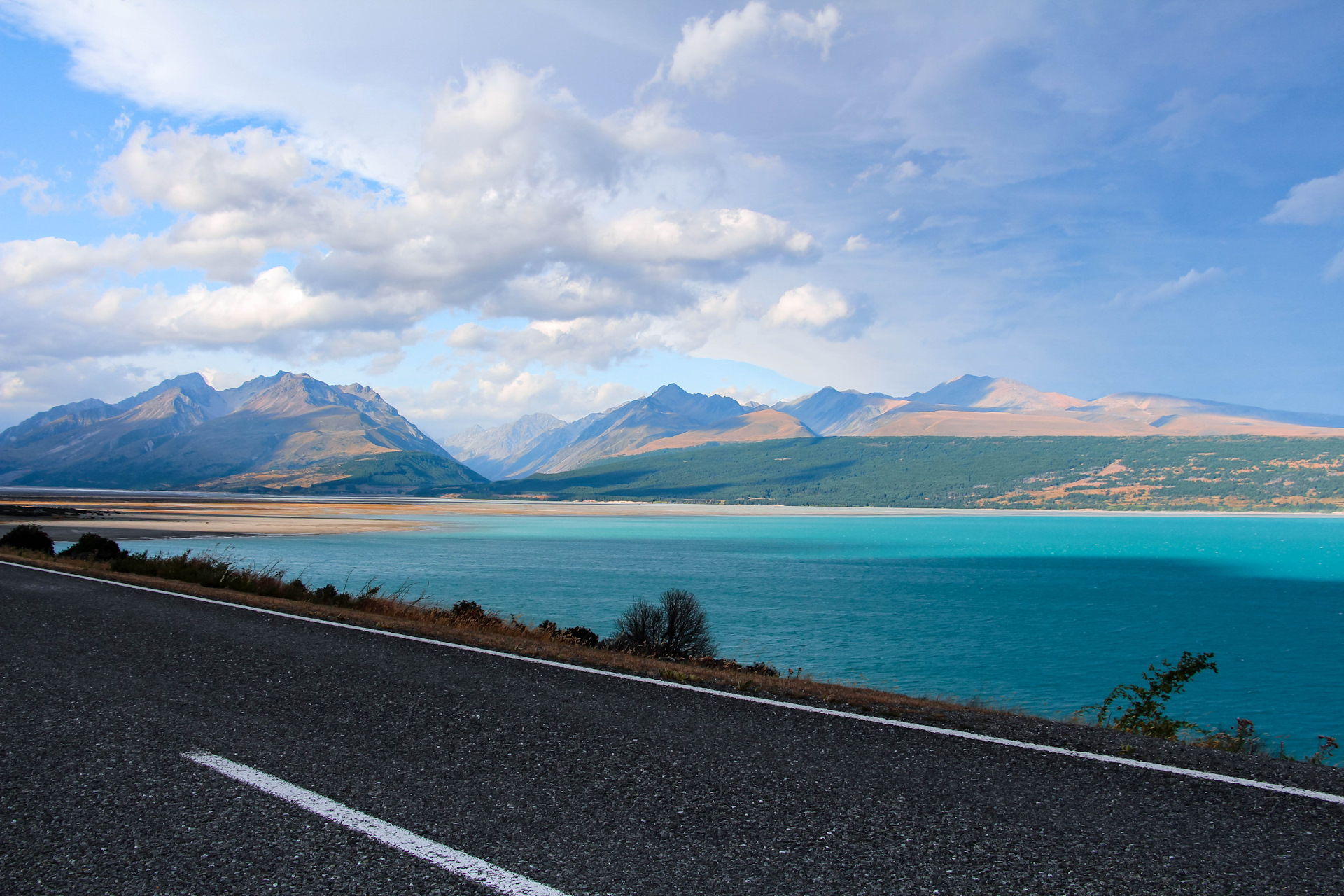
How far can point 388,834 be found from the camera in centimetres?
486

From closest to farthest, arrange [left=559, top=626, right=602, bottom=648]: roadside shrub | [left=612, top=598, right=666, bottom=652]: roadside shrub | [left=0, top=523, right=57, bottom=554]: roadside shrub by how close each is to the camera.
A: 1. [left=559, top=626, right=602, bottom=648]: roadside shrub
2. [left=612, top=598, right=666, bottom=652]: roadside shrub
3. [left=0, top=523, right=57, bottom=554]: roadside shrub

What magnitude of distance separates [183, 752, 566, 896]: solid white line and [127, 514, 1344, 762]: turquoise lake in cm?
1642

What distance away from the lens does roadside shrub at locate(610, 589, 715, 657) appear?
19.1 m

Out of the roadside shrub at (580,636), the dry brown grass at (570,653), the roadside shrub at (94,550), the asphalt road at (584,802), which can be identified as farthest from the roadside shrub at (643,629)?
the roadside shrub at (94,550)

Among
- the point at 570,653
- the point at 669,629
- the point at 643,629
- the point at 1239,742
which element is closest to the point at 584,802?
Answer: the point at 570,653

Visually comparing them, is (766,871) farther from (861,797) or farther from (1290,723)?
(1290,723)

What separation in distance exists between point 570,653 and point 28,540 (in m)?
32.3

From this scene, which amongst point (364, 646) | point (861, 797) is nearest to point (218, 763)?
point (861, 797)

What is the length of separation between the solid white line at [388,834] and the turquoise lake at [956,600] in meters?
16.4

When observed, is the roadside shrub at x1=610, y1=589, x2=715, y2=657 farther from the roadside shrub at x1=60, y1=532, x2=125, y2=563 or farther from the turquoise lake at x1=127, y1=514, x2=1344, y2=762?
the roadside shrub at x1=60, y1=532, x2=125, y2=563

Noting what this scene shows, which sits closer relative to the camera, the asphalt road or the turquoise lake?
the asphalt road

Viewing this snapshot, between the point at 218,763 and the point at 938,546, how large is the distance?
93048mm

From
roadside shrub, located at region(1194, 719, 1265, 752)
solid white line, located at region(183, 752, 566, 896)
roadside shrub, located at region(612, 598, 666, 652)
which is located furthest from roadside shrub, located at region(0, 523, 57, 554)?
roadside shrub, located at region(1194, 719, 1265, 752)

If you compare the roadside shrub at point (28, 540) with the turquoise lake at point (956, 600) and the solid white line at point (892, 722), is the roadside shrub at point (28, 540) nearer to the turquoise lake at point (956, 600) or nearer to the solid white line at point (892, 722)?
the turquoise lake at point (956, 600)
